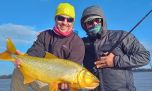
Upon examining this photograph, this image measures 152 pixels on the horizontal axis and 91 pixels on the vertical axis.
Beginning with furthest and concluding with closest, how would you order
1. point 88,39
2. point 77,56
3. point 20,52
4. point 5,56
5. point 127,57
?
1. point 88,39
2. point 127,57
3. point 77,56
4. point 20,52
5. point 5,56

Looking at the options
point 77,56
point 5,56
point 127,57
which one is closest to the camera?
point 5,56

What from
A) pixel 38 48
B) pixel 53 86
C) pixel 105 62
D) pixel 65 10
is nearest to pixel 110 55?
pixel 105 62

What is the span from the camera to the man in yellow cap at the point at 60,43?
9617 mm

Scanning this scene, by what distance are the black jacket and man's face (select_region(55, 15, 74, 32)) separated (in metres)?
1.21

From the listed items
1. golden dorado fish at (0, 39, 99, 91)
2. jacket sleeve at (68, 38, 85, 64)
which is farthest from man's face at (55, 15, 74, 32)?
golden dorado fish at (0, 39, 99, 91)

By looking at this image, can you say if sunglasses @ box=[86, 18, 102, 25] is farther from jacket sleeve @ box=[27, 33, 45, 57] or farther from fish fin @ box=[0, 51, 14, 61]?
fish fin @ box=[0, 51, 14, 61]

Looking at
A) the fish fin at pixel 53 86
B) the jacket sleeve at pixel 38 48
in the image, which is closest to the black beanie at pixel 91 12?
the jacket sleeve at pixel 38 48

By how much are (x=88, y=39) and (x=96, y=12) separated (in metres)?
0.77

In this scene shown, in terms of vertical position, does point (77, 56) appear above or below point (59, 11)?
below

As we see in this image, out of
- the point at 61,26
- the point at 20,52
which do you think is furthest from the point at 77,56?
the point at 20,52

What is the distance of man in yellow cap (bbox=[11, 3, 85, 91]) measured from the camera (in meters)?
9.62

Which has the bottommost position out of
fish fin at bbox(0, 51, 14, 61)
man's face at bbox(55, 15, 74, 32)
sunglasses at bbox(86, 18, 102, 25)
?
fish fin at bbox(0, 51, 14, 61)

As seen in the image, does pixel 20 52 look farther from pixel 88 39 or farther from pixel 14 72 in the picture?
pixel 88 39

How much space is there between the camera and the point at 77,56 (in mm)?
9562
